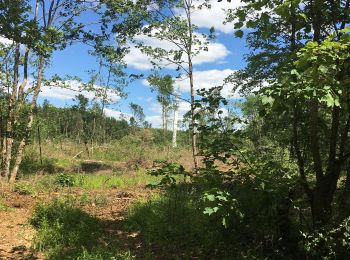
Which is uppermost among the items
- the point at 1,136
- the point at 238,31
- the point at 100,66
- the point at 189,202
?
the point at 100,66

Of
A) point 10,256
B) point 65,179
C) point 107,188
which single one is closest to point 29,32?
point 10,256

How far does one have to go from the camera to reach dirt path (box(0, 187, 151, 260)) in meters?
7.07

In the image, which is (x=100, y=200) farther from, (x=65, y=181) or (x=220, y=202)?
(x=220, y=202)

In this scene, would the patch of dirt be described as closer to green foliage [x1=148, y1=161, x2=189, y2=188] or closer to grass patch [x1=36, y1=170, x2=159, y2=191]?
grass patch [x1=36, y1=170, x2=159, y2=191]

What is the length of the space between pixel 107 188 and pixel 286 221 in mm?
8088

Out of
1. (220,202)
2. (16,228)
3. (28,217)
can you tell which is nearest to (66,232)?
(16,228)

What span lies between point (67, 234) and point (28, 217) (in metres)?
1.73

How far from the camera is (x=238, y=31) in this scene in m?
4.71

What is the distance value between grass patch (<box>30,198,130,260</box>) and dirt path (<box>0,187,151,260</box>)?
22cm

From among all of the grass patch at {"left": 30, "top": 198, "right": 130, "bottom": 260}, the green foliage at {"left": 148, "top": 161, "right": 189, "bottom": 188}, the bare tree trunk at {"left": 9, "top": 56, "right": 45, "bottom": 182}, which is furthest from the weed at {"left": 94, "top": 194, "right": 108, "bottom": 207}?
the green foliage at {"left": 148, "top": 161, "right": 189, "bottom": 188}

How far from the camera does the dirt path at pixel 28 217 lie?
707cm

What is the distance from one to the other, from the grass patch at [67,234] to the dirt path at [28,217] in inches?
8.6

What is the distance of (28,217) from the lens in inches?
342

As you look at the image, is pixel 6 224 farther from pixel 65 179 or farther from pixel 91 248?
pixel 65 179
